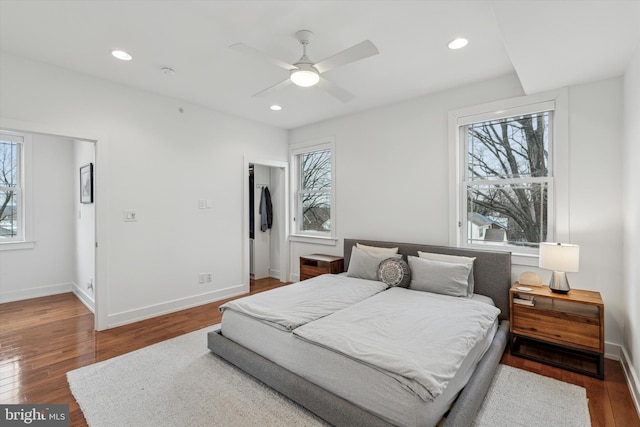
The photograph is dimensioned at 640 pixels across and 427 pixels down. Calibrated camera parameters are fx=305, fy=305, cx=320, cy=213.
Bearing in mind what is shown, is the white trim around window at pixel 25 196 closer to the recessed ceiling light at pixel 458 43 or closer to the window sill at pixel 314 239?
the window sill at pixel 314 239

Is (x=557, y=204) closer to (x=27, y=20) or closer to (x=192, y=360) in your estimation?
(x=192, y=360)

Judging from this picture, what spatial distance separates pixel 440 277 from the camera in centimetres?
309

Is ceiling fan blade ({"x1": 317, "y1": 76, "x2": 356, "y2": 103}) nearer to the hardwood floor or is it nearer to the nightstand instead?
the nightstand

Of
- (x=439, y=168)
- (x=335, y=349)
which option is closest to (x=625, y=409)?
(x=335, y=349)

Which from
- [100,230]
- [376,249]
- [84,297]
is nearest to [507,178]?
[376,249]

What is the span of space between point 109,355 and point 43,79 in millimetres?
2712

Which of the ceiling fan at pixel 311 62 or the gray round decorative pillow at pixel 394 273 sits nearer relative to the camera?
the ceiling fan at pixel 311 62

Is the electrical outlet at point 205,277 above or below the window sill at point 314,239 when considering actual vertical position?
below

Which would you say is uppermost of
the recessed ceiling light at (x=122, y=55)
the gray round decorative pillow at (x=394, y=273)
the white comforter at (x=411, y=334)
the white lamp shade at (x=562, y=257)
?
the recessed ceiling light at (x=122, y=55)

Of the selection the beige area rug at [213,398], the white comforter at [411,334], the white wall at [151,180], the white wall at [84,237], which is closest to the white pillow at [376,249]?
the white comforter at [411,334]

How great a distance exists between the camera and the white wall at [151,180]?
305cm

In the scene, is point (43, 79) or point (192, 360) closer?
point (192, 360)

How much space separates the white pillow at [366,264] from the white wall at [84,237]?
11.0ft

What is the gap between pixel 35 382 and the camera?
7.66 feet
